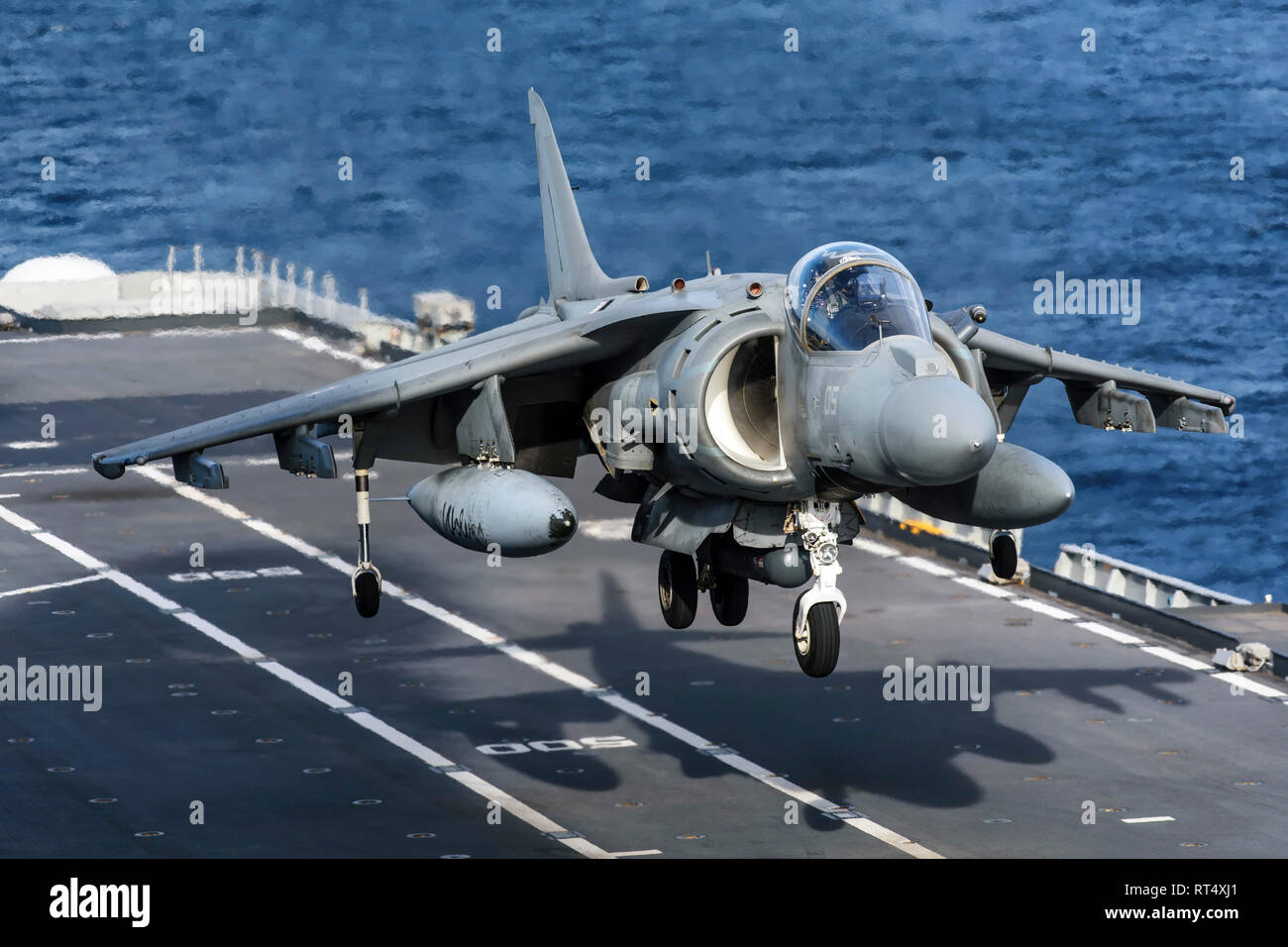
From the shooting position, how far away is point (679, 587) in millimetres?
29016

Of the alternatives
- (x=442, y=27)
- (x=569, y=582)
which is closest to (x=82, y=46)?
(x=442, y=27)

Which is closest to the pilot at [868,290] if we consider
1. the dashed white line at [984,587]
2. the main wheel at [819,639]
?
the main wheel at [819,639]

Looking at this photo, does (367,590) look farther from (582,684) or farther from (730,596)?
(582,684)

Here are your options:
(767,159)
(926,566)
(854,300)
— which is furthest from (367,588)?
(767,159)

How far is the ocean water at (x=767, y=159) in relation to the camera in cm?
9700

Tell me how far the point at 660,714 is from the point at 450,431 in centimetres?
1295

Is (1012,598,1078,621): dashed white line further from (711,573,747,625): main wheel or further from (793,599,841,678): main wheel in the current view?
(793,599,841,678): main wheel

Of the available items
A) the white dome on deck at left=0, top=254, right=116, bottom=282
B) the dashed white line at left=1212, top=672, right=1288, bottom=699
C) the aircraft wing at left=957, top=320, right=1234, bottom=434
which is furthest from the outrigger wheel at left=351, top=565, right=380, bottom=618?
the white dome on deck at left=0, top=254, right=116, bottom=282

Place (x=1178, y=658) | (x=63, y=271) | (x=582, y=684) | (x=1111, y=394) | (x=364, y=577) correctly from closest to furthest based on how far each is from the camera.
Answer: (x=364, y=577) < (x=1111, y=394) < (x=582, y=684) < (x=1178, y=658) < (x=63, y=271)

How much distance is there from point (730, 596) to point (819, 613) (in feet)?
17.0

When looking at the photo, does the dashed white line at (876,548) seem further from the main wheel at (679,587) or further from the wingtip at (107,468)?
the wingtip at (107,468)

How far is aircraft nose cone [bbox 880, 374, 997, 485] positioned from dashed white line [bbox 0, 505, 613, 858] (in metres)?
12.8

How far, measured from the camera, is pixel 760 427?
997 inches

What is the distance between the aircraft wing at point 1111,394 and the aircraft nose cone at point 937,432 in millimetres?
6786
